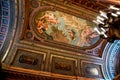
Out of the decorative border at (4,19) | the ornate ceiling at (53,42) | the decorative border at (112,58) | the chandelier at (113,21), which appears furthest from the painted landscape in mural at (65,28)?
the chandelier at (113,21)

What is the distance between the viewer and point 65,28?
9.89m

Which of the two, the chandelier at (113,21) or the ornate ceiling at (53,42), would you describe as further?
the ornate ceiling at (53,42)

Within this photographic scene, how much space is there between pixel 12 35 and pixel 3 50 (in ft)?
2.78

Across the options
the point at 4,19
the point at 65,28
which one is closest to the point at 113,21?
the point at 65,28

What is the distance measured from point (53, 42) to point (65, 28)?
→ 43.9 inches

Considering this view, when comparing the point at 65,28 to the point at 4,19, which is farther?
the point at 65,28

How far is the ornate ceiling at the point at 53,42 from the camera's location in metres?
8.39

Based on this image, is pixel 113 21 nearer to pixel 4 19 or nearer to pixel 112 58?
pixel 4 19

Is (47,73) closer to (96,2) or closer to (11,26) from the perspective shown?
(11,26)

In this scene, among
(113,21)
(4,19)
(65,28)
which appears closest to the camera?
(113,21)

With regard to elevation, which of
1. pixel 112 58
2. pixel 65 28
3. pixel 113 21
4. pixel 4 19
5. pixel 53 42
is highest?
pixel 4 19

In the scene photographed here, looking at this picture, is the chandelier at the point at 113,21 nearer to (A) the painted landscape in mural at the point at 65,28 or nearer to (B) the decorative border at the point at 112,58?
(A) the painted landscape in mural at the point at 65,28

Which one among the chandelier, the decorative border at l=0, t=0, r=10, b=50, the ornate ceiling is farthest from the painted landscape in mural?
the chandelier

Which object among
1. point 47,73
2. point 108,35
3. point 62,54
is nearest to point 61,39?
point 62,54
